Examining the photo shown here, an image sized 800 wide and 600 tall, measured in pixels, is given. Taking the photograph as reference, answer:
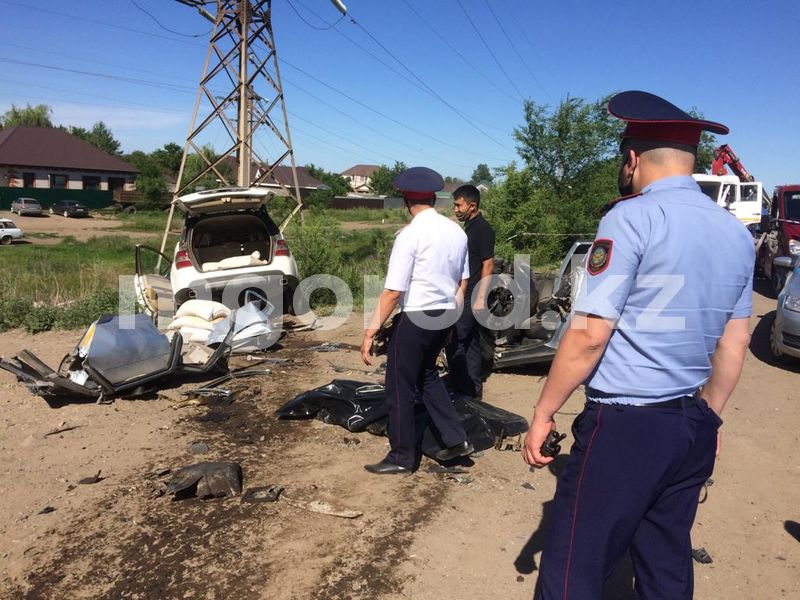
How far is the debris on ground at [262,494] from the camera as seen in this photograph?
11.8ft

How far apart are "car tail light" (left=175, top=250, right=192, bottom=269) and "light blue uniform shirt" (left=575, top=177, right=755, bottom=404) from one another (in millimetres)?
6808

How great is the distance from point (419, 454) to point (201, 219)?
5281mm

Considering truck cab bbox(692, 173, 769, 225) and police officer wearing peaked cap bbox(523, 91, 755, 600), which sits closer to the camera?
police officer wearing peaked cap bbox(523, 91, 755, 600)

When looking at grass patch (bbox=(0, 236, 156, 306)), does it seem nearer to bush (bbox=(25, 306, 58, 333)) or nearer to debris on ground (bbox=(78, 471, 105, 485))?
bush (bbox=(25, 306, 58, 333))

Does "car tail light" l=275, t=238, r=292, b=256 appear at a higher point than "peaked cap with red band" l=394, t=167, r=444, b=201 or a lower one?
lower

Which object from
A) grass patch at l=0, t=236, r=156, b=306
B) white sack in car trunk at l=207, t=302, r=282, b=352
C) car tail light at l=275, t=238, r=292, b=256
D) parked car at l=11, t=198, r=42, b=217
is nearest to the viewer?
white sack in car trunk at l=207, t=302, r=282, b=352

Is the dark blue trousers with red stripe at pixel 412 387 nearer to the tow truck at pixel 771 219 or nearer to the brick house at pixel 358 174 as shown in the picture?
the tow truck at pixel 771 219

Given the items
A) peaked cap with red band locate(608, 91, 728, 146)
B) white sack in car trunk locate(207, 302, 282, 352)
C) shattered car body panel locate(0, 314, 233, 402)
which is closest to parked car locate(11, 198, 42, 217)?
white sack in car trunk locate(207, 302, 282, 352)

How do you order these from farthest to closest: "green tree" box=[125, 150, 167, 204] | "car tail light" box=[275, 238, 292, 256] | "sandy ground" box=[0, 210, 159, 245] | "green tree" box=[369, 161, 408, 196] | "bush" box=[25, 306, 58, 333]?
"green tree" box=[369, 161, 408, 196] < "green tree" box=[125, 150, 167, 204] < "sandy ground" box=[0, 210, 159, 245] < "car tail light" box=[275, 238, 292, 256] < "bush" box=[25, 306, 58, 333]

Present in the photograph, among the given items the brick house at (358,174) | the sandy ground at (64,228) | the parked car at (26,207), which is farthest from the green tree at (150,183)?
the brick house at (358,174)

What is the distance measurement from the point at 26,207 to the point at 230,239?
4274cm

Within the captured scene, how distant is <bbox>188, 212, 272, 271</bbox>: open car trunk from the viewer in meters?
8.45

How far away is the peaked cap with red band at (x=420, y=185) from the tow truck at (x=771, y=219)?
4251 mm

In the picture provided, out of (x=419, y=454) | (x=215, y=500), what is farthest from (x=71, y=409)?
(x=419, y=454)
